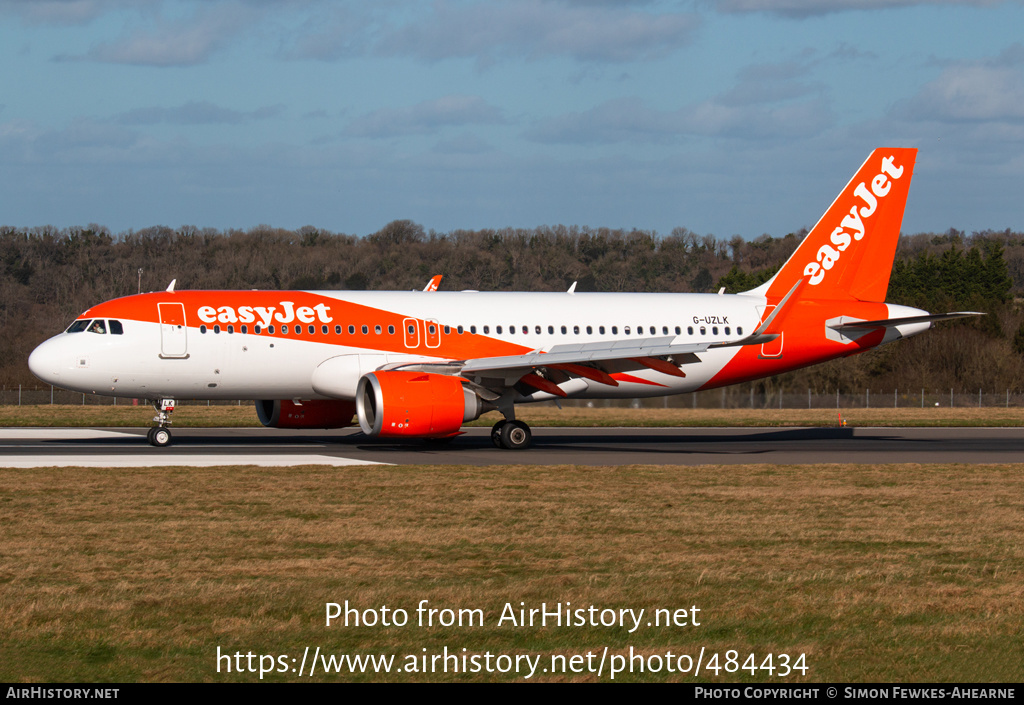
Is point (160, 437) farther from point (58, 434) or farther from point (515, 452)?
point (515, 452)

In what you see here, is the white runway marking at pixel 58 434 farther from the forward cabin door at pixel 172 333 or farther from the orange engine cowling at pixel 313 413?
the forward cabin door at pixel 172 333

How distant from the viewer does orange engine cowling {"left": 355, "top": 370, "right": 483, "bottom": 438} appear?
25.1 metres

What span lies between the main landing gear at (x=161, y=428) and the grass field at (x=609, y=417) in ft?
36.8

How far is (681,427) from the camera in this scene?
1594 inches

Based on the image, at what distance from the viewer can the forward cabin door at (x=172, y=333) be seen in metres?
26.9

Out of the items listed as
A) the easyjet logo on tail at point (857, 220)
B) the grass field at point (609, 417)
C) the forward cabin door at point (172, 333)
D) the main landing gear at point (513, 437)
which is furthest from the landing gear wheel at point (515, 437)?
the grass field at point (609, 417)

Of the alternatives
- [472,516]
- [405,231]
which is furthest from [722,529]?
[405,231]

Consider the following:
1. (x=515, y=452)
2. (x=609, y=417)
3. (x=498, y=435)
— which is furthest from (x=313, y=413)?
(x=609, y=417)

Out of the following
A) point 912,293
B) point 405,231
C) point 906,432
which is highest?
point 405,231

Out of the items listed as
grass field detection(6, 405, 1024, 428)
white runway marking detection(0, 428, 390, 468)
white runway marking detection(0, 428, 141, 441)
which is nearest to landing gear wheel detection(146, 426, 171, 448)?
white runway marking detection(0, 428, 390, 468)

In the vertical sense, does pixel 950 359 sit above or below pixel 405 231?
below

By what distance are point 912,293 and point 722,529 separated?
3423 inches

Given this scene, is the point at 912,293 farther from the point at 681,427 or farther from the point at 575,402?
the point at 681,427

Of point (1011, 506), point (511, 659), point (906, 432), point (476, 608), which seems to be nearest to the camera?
point (511, 659)
